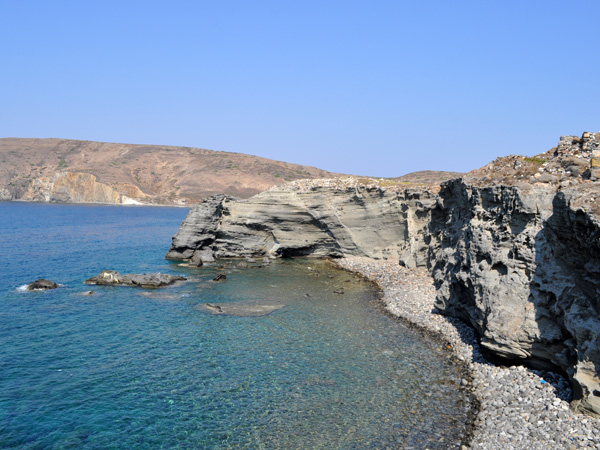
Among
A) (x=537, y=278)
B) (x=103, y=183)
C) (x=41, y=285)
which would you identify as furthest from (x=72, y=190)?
(x=537, y=278)

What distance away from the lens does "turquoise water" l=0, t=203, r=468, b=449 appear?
17.2 meters

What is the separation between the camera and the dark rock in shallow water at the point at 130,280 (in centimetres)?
4041

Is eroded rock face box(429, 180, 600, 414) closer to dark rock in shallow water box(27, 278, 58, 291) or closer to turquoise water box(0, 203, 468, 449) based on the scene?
turquoise water box(0, 203, 468, 449)

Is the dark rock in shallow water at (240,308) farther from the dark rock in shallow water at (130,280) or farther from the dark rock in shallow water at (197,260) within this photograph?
the dark rock in shallow water at (197,260)

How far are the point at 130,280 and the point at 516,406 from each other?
3391 centimetres

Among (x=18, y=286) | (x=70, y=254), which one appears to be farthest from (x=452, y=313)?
(x=70, y=254)

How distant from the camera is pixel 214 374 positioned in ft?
73.4

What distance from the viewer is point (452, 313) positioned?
29516mm

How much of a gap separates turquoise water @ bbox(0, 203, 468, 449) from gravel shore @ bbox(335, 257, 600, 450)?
1153 mm

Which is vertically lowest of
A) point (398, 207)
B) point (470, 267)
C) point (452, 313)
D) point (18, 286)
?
point (18, 286)

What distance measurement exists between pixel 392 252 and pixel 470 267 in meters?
22.7

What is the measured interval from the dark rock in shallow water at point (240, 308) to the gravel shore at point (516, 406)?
11523 millimetres

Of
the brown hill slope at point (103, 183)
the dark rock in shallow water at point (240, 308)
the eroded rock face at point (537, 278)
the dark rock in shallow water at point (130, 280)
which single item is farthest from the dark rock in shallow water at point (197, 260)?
the brown hill slope at point (103, 183)

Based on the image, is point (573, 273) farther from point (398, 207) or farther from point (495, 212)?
point (398, 207)
